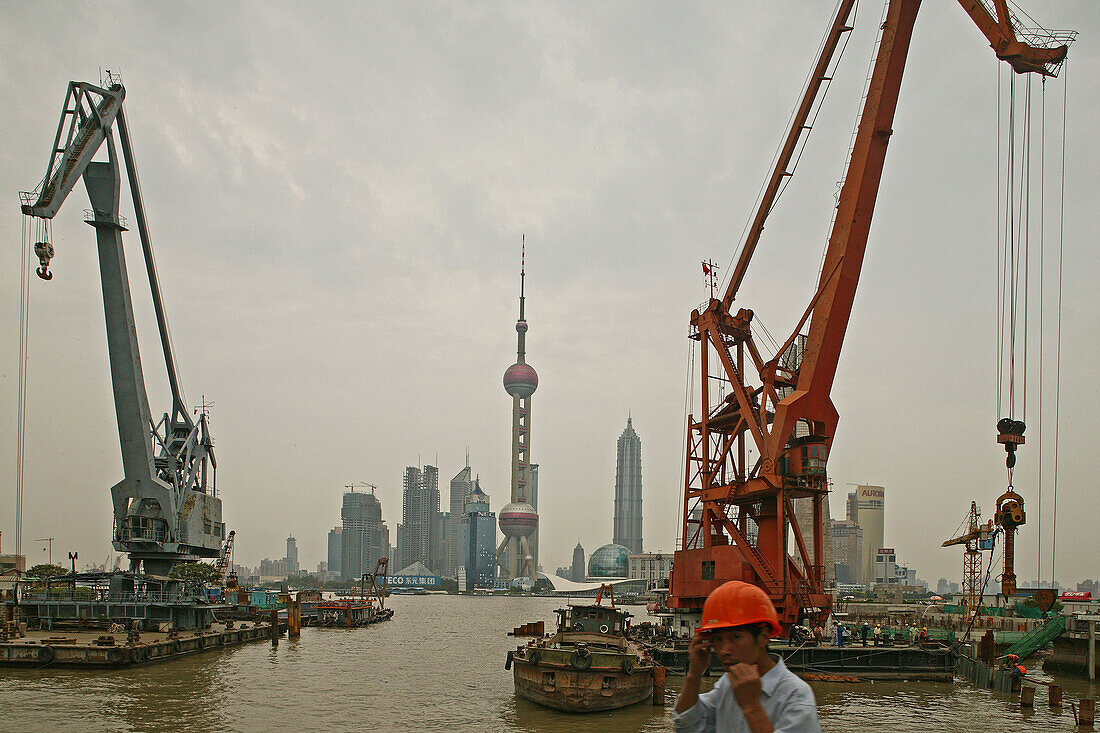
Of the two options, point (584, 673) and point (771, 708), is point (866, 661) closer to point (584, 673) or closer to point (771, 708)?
point (584, 673)

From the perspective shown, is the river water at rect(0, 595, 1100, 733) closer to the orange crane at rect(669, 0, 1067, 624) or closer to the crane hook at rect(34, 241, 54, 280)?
the orange crane at rect(669, 0, 1067, 624)

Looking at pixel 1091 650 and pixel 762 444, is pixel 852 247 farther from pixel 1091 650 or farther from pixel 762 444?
pixel 1091 650

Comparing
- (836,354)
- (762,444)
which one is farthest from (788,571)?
(836,354)

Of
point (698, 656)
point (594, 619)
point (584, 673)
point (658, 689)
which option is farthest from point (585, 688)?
point (698, 656)

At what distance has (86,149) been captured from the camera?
46.4m

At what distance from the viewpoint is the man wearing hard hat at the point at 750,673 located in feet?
14.5

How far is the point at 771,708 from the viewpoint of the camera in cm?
451

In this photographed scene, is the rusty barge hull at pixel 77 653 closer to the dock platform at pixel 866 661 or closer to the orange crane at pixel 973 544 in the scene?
the dock platform at pixel 866 661

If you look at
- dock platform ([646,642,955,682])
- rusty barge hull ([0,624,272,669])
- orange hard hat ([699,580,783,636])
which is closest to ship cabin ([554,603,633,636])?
dock platform ([646,642,955,682])

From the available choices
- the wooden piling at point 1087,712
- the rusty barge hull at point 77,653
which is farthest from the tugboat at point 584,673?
the rusty barge hull at point 77,653

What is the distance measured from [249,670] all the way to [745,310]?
28.3m

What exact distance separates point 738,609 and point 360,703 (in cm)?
3156

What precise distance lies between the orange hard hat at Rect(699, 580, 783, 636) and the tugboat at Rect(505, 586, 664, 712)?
25.6 meters

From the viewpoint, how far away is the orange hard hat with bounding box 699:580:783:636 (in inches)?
178
